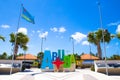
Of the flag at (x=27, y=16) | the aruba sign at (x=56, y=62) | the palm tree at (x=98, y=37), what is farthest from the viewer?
the palm tree at (x=98, y=37)

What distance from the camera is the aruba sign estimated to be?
97.3ft

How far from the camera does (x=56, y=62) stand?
29422 millimetres

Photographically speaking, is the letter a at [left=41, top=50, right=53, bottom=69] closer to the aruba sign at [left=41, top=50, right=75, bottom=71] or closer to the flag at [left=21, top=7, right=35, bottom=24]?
the aruba sign at [left=41, top=50, right=75, bottom=71]

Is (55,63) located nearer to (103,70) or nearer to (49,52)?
(49,52)

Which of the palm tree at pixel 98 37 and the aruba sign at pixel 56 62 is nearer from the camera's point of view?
the aruba sign at pixel 56 62

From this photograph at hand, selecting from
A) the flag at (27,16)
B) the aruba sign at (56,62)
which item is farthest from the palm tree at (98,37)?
the flag at (27,16)

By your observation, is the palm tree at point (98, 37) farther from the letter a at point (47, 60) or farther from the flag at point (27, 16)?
the flag at point (27, 16)

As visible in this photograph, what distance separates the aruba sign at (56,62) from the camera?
97.3 ft

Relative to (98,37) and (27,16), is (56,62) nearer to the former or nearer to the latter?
(27,16)

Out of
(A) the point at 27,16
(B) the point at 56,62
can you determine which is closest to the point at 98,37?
(B) the point at 56,62

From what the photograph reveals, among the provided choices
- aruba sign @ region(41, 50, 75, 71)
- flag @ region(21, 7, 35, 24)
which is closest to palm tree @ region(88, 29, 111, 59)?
aruba sign @ region(41, 50, 75, 71)

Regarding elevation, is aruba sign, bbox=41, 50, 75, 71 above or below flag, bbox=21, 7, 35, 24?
below

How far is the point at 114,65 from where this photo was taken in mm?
27141

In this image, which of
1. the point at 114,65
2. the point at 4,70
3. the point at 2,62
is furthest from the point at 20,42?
the point at 114,65
